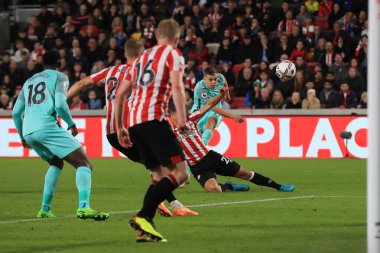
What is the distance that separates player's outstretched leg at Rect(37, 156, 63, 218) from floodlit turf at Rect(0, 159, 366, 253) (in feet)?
0.86

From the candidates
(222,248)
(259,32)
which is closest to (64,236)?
(222,248)

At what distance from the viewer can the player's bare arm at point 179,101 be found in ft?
27.6

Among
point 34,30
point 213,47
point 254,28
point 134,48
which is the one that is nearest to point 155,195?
point 134,48

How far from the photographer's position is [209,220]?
10.5 metres

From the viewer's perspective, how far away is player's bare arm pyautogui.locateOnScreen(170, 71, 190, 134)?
27.6 ft

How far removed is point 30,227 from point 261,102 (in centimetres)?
1459

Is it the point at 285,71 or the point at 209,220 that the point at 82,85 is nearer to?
the point at 209,220

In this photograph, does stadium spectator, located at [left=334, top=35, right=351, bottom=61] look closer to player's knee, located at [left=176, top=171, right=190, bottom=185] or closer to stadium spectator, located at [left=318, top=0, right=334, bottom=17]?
stadium spectator, located at [left=318, top=0, right=334, bottom=17]

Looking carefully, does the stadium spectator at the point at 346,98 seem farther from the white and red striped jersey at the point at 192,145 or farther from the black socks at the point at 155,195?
the black socks at the point at 155,195

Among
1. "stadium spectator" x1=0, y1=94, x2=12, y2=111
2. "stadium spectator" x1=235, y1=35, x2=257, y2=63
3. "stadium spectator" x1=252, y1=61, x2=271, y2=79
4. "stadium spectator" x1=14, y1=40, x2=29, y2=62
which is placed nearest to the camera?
"stadium spectator" x1=252, y1=61, x2=271, y2=79

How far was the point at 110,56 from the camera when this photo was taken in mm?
27281

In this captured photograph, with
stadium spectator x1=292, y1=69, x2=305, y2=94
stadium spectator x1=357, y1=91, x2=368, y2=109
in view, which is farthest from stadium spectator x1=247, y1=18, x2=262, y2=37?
stadium spectator x1=357, y1=91, x2=368, y2=109

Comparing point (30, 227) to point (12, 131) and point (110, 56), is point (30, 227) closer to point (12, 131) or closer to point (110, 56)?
point (12, 131)

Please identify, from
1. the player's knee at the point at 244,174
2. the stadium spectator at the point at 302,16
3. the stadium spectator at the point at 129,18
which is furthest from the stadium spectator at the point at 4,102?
the player's knee at the point at 244,174
